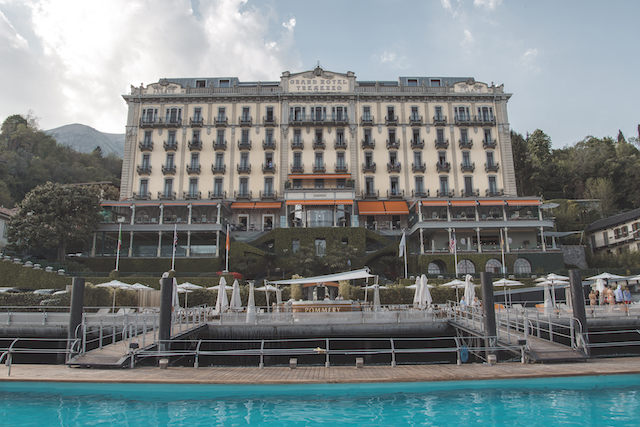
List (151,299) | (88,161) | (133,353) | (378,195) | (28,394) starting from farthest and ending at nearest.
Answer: (88,161), (378,195), (151,299), (133,353), (28,394)

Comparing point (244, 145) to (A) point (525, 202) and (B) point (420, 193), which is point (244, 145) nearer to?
(B) point (420, 193)

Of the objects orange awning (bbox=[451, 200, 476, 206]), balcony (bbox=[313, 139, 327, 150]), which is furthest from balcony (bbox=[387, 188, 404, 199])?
balcony (bbox=[313, 139, 327, 150])

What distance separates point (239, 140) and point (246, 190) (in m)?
6.76

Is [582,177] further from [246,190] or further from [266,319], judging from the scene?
[266,319]

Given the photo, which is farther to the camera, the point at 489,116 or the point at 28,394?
the point at 489,116

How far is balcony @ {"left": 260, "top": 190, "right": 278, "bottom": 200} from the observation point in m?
54.4

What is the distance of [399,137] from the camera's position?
187 ft

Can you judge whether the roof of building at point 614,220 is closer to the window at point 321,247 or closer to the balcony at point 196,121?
the window at point 321,247

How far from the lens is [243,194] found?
180 ft

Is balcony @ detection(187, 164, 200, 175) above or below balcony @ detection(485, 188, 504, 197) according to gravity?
above

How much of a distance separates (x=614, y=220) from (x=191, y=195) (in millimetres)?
51838

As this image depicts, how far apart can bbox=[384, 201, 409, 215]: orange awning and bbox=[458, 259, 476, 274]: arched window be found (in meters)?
9.26

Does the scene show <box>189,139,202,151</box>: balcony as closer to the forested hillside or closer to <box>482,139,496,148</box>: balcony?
the forested hillside

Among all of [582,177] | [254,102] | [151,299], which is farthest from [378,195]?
[582,177]
